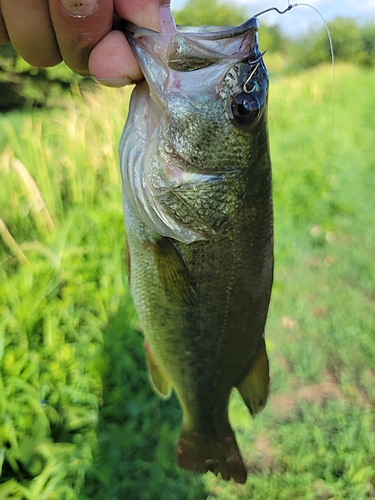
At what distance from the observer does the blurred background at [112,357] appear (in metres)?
2.02

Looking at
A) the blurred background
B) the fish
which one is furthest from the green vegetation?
the fish

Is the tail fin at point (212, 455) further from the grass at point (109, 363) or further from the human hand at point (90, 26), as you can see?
the human hand at point (90, 26)

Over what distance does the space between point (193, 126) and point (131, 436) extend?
182 cm

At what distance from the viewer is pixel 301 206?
507cm

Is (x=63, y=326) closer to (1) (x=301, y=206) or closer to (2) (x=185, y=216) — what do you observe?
(2) (x=185, y=216)

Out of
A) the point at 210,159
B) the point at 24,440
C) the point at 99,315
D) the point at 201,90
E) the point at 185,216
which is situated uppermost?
the point at 201,90

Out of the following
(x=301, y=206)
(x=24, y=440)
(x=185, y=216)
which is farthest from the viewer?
(x=301, y=206)

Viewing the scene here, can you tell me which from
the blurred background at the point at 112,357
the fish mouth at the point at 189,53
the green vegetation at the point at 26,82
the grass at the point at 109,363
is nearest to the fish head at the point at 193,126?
the fish mouth at the point at 189,53

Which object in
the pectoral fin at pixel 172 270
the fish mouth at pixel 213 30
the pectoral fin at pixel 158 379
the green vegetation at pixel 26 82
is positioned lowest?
the pectoral fin at pixel 158 379

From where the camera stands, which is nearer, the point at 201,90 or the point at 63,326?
the point at 201,90

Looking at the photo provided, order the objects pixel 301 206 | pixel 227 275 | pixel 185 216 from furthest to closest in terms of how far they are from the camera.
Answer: pixel 301 206
pixel 227 275
pixel 185 216

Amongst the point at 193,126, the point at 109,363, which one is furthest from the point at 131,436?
the point at 193,126

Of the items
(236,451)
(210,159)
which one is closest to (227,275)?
(210,159)

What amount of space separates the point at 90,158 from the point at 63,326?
1881mm
